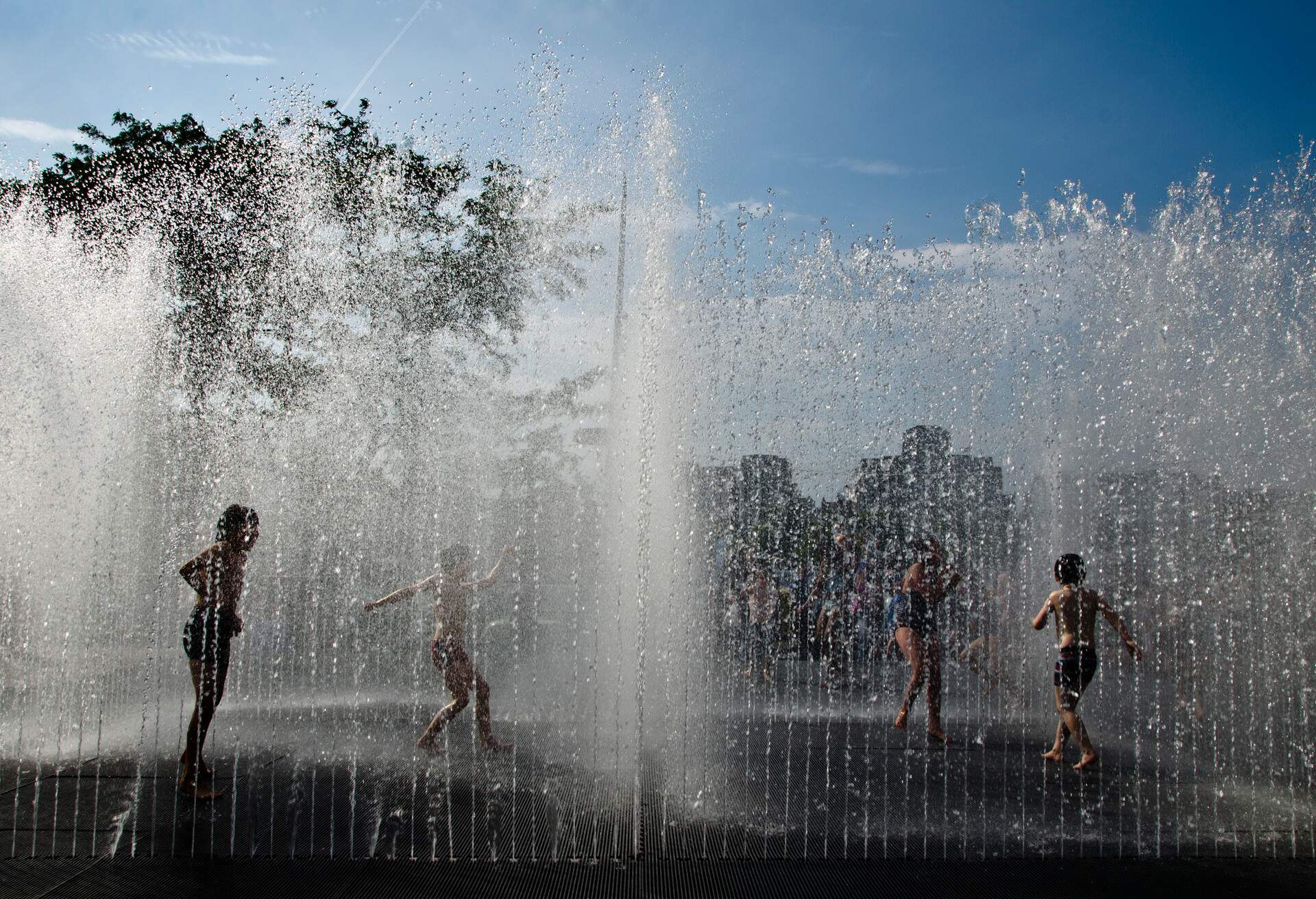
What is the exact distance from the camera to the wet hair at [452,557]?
6121 millimetres

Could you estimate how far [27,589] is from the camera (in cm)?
809

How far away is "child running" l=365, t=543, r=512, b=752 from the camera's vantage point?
598 cm

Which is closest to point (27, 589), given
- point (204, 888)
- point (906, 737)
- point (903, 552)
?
point (204, 888)

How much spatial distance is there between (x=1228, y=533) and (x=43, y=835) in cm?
1054

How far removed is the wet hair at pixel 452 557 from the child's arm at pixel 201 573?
143cm

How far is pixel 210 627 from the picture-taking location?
16.9 feet

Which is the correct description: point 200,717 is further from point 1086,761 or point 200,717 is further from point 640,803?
point 1086,761

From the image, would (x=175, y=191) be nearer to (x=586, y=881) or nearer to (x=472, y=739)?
(x=472, y=739)

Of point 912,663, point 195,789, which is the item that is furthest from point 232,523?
point 912,663

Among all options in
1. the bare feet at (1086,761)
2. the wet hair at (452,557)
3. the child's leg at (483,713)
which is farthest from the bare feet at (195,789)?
the bare feet at (1086,761)

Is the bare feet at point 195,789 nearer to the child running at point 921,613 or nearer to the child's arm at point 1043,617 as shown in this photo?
the child running at point 921,613

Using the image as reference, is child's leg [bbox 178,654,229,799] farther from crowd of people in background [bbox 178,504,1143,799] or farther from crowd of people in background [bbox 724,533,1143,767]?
crowd of people in background [bbox 724,533,1143,767]

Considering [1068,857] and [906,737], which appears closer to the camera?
[1068,857]

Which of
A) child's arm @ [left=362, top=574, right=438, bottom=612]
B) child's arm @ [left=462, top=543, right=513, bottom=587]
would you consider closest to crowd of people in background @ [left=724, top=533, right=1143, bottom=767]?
child's arm @ [left=462, top=543, right=513, bottom=587]
